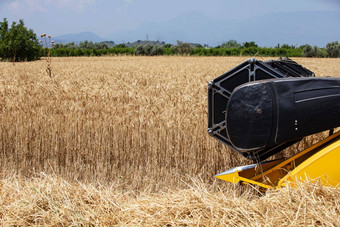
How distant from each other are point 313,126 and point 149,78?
5.98 m

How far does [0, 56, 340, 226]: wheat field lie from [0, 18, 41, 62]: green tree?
802 inches

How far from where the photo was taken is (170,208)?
269 centimetres

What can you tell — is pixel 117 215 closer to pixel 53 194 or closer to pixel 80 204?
pixel 80 204

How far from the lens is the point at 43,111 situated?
4941 millimetres

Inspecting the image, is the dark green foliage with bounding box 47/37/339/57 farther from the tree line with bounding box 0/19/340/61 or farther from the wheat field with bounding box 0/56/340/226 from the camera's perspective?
the wheat field with bounding box 0/56/340/226

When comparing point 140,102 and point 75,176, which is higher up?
point 140,102

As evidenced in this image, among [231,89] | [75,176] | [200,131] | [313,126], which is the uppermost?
[231,89]

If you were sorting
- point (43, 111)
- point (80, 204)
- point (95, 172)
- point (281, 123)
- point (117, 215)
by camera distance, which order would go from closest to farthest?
point (281, 123) → point (117, 215) → point (80, 204) → point (95, 172) → point (43, 111)

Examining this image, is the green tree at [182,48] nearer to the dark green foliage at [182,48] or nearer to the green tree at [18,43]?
the dark green foliage at [182,48]

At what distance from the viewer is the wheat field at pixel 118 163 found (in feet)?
8.56

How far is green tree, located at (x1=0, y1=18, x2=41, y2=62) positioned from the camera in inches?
960

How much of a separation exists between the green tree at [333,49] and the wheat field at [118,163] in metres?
30.2

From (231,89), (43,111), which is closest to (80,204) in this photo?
(231,89)

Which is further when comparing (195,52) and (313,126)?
(195,52)
